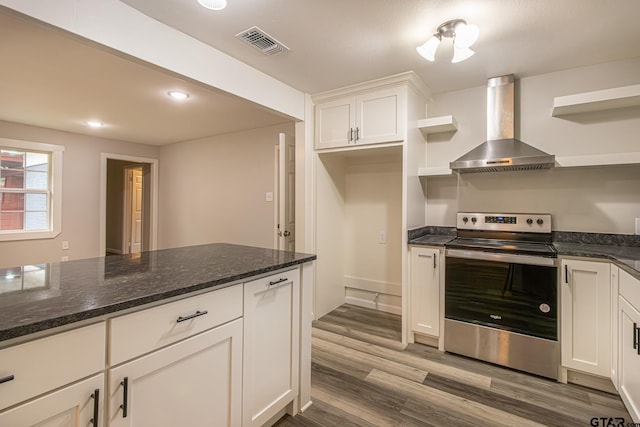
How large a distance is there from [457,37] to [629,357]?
2132 millimetres

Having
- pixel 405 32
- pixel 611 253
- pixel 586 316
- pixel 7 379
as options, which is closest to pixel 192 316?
pixel 7 379

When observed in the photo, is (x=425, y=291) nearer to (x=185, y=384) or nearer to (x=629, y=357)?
(x=629, y=357)

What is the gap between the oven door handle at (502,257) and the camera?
6.96 ft

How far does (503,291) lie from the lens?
7.48 feet

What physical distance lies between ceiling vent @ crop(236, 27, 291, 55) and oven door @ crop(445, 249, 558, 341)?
2.11m

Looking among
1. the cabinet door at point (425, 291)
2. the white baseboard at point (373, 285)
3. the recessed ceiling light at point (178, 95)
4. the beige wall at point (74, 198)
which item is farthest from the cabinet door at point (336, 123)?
the beige wall at point (74, 198)

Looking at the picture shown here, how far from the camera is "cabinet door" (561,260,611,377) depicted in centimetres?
196

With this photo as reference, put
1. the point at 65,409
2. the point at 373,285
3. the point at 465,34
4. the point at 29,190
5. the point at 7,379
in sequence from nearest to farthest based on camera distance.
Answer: the point at 7,379
the point at 65,409
the point at 465,34
the point at 373,285
the point at 29,190

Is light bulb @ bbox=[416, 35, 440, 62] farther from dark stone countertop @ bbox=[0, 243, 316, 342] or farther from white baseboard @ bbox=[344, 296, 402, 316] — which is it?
white baseboard @ bbox=[344, 296, 402, 316]

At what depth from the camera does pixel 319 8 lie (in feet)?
5.84

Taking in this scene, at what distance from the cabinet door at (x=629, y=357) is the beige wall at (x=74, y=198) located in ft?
21.4

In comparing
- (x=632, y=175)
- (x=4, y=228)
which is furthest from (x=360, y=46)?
(x=4, y=228)

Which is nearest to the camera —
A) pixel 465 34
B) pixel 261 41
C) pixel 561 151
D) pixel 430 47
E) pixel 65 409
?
pixel 65 409

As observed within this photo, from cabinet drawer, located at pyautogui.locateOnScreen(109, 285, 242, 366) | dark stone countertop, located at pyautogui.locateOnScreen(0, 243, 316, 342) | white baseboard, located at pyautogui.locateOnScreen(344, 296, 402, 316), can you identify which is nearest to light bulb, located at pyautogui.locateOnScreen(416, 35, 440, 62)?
dark stone countertop, located at pyautogui.locateOnScreen(0, 243, 316, 342)
